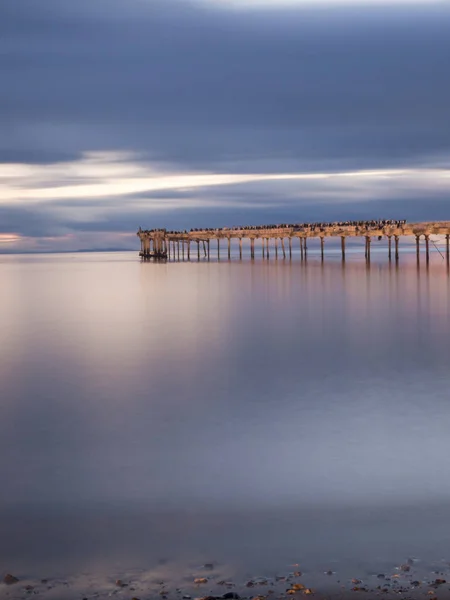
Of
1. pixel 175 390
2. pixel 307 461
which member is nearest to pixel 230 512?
pixel 307 461

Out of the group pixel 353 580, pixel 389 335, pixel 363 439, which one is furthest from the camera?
pixel 389 335

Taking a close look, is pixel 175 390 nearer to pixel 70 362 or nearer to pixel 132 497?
pixel 70 362

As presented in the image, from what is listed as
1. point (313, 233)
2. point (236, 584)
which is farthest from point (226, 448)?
point (313, 233)

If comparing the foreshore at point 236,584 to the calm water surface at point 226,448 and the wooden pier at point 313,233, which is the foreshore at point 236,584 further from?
the wooden pier at point 313,233

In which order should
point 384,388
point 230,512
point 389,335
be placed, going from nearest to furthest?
point 230,512
point 384,388
point 389,335

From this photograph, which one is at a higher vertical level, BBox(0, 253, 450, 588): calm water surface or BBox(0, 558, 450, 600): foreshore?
BBox(0, 253, 450, 588): calm water surface

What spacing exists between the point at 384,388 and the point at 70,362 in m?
7.57

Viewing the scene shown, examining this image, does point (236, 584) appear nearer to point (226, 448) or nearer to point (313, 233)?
point (226, 448)

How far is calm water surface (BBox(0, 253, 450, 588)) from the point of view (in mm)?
7770

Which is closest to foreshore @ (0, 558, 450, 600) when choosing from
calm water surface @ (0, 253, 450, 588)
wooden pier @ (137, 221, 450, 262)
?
calm water surface @ (0, 253, 450, 588)

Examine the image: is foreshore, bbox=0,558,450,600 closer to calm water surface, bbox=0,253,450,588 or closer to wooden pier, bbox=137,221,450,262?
calm water surface, bbox=0,253,450,588

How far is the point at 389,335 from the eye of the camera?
23906 mm

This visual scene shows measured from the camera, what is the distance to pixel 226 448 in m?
11.1

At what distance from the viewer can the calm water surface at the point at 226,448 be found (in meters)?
7.77
